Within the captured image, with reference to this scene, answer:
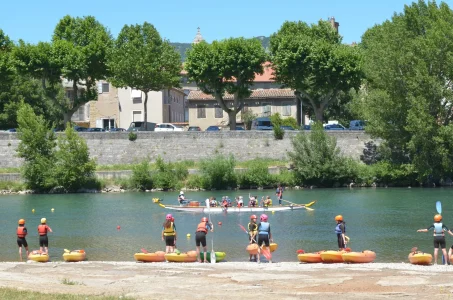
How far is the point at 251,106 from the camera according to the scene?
10762cm

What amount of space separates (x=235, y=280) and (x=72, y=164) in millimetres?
51526

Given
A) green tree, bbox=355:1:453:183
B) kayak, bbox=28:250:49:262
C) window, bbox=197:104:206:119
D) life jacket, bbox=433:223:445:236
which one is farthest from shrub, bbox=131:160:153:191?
life jacket, bbox=433:223:445:236

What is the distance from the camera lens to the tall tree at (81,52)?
3455 inches

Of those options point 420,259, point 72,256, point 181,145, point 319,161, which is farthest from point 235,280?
point 181,145

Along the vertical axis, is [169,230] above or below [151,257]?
above

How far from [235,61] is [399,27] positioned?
727 inches

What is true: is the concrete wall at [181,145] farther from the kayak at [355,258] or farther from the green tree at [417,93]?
the kayak at [355,258]

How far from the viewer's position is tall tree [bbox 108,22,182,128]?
287 feet

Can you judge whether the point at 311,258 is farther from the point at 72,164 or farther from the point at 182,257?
the point at 72,164

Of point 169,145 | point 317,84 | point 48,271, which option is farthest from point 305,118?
point 48,271

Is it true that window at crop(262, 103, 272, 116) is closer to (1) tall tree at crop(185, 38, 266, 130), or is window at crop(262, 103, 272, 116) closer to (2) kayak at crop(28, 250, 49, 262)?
(1) tall tree at crop(185, 38, 266, 130)

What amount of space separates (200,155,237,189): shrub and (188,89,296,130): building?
30772 millimetres

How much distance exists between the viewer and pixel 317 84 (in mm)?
85750

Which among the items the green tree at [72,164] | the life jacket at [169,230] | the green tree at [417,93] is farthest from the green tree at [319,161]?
the life jacket at [169,230]
